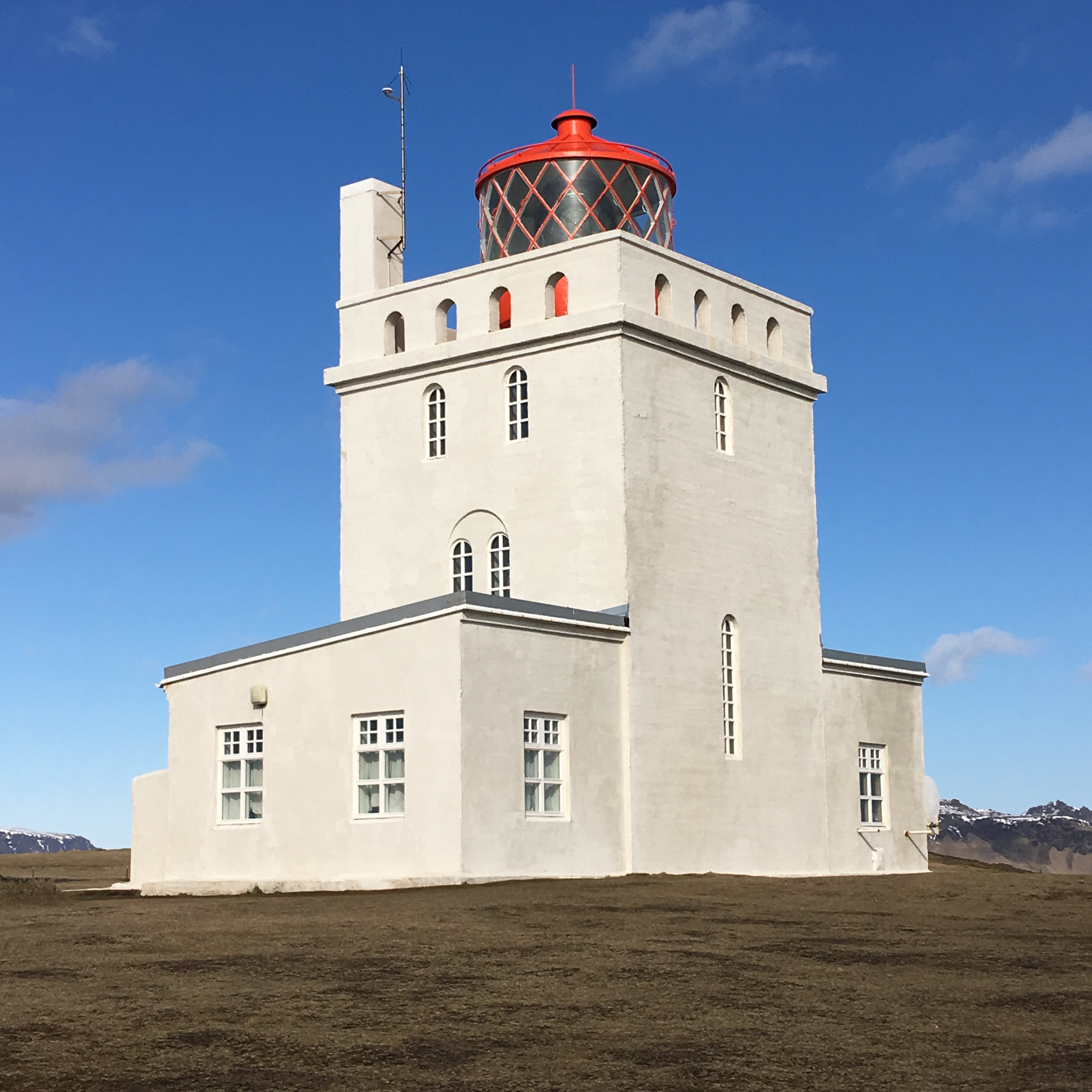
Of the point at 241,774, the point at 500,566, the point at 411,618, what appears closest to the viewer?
the point at 411,618

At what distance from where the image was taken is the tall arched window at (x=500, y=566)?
26656mm

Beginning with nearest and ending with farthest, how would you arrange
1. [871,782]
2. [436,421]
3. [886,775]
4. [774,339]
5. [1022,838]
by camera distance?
1. [436,421]
2. [774,339]
3. [871,782]
4. [886,775]
5. [1022,838]

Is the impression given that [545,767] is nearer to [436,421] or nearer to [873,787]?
[436,421]

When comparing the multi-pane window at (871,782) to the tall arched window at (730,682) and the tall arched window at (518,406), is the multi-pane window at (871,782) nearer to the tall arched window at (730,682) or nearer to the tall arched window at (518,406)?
the tall arched window at (730,682)

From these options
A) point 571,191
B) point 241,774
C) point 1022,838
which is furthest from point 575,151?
point 1022,838

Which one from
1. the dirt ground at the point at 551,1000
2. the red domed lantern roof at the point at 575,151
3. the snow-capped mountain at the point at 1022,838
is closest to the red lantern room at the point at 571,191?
the red domed lantern roof at the point at 575,151

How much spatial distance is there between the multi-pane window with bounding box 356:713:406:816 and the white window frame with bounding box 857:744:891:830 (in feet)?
36.3

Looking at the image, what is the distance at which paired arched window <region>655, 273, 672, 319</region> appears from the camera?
2695cm

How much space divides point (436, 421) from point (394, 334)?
2.23m

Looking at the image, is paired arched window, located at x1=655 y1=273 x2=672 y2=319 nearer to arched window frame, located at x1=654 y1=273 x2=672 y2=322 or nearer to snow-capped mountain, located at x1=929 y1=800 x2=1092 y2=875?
arched window frame, located at x1=654 y1=273 x2=672 y2=322

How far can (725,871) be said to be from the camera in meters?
26.2

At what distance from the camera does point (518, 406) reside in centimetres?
2694

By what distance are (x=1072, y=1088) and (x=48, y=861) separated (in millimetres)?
41805

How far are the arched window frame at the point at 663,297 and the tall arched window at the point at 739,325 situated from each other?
7.13 feet
